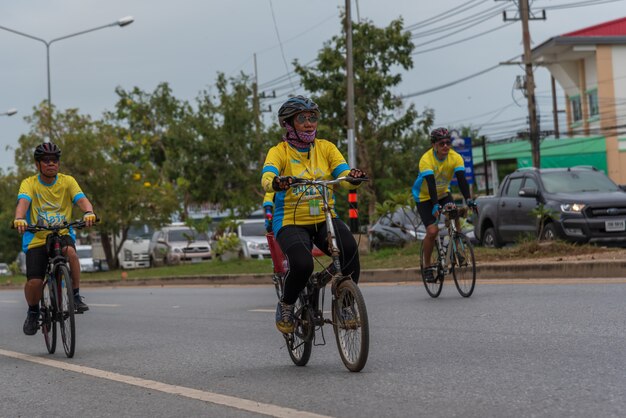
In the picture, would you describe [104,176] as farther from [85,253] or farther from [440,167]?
[440,167]

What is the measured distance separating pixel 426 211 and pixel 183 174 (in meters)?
34.8

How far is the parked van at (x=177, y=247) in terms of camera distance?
36.5m

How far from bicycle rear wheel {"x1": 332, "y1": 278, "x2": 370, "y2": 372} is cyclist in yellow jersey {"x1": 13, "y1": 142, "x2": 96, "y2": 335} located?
3.15 meters

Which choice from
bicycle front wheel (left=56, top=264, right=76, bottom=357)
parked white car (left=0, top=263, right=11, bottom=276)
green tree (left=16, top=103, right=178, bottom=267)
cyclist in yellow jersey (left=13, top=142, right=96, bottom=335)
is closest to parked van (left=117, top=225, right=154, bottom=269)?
green tree (left=16, top=103, right=178, bottom=267)

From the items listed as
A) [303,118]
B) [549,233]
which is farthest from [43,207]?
[549,233]

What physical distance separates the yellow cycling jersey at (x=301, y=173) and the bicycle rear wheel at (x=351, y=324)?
0.55 meters

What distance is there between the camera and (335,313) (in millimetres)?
7043

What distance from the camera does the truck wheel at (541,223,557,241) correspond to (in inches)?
724

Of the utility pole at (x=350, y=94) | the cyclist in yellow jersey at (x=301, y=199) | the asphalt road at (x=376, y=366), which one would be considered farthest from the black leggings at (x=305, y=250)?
the utility pole at (x=350, y=94)

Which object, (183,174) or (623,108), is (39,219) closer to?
(183,174)

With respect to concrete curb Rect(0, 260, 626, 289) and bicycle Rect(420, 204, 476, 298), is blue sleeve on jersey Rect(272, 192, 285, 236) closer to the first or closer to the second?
bicycle Rect(420, 204, 476, 298)

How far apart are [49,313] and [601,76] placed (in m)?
46.5

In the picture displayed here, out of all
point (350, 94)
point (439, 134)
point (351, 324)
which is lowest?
point (351, 324)

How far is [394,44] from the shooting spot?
117ft
